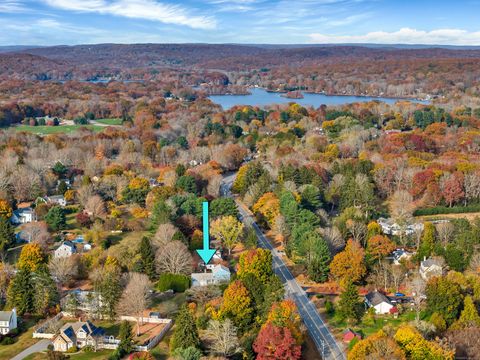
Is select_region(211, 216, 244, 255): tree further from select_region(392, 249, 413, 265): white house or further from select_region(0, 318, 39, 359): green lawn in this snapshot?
select_region(0, 318, 39, 359): green lawn

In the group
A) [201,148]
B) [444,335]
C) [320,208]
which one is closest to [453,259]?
[444,335]

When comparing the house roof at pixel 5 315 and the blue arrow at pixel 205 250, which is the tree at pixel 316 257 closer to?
the blue arrow at pixel 205 250

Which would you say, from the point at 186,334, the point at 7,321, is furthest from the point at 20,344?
the point at 186,334

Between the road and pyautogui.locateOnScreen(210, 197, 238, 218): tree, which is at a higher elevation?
pyautogui.locateOnScreen(210, 197, 238, 218): tree

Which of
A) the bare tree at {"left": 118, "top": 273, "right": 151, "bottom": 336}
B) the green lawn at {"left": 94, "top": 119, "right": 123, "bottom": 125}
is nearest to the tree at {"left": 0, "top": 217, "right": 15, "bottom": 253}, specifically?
the bare tree at {"left": 118, "top": 273, "right": 151, "bottom": 336}

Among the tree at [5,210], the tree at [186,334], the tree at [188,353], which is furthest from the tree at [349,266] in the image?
the tree at [5,210]
